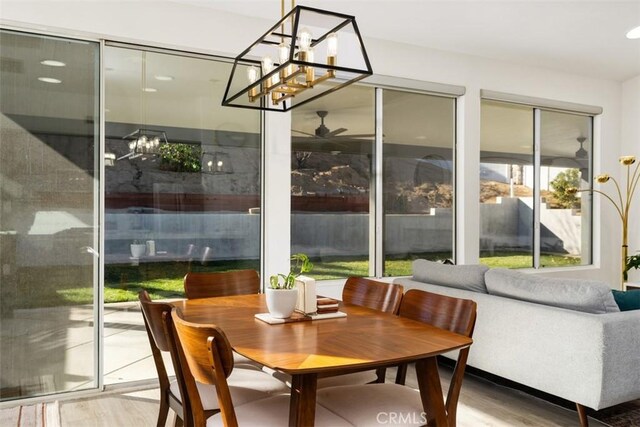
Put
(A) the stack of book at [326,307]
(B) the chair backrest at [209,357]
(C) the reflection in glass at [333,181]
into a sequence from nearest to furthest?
(B) the chair backrest at [209,357]
(A) the stack of book at [326,307]
(C) the reflection in glass at [333,181]

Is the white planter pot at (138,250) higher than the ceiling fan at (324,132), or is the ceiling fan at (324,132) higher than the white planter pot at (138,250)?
the ceiling fan at (324,132)

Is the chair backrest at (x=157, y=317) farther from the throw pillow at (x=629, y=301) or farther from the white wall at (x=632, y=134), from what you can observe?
the white wall at (x=632, y=134)

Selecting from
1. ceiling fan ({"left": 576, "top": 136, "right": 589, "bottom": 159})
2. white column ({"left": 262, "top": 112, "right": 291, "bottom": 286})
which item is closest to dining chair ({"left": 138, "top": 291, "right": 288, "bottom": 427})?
white column ({"left": 262, "top": 112, "right": 291, "bottom": 286})

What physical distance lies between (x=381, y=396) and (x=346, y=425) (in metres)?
0.26

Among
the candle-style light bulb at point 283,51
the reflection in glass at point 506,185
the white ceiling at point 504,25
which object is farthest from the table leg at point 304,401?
the reflection in glass at point 506,185

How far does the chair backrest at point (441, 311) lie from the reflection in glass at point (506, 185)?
320cm

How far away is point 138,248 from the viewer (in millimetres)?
3730

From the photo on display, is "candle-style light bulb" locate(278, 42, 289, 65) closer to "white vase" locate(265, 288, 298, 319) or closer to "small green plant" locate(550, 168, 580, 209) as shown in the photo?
"white vase" locate(265, 288, 298, 319)

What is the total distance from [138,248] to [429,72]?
3.05 meters

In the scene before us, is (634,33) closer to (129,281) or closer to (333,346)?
(333,346)

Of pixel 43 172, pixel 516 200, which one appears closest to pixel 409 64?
pixel 516 200

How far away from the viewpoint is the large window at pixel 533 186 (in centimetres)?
546

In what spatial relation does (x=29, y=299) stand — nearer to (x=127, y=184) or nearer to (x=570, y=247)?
(x=127, y=184)

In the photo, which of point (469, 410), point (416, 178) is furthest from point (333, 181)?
point (469, 410)
